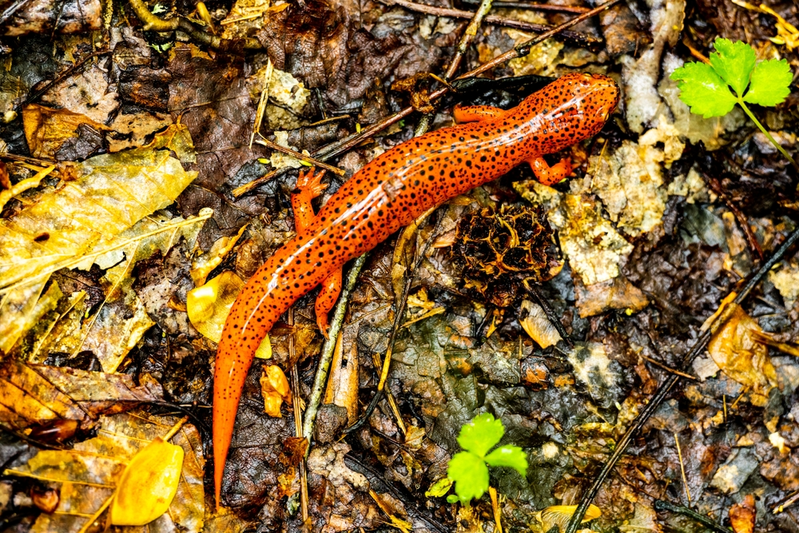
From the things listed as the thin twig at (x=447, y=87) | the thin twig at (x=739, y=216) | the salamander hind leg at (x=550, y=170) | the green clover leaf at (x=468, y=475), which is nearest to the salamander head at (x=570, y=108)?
the salamander hind leg at (x=550, y=170)

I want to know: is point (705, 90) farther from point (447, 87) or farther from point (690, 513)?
point (690, 513)

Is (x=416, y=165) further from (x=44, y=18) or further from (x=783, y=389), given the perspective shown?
(x=783, y=389)

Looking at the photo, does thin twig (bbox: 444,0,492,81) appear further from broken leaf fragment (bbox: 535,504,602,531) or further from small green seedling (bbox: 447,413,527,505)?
broken leaf fragment (bbox: 535,504,602,531)

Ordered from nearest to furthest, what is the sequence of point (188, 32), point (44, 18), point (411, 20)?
point (44, 18)
point (188, 32)
point (411, 20)

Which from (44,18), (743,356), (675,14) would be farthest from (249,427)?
(675,14)

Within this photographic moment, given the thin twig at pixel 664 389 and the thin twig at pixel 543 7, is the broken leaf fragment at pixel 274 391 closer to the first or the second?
the thin twig at pixel 664 389

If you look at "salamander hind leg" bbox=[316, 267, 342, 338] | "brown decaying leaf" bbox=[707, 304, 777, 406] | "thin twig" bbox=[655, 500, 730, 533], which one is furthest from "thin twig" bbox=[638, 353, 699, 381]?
"salamander hind leg" bbox=[316, 267, 342, 338]
